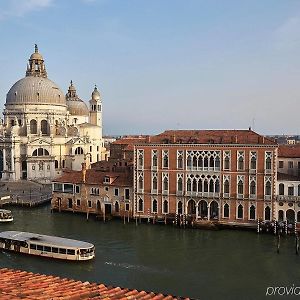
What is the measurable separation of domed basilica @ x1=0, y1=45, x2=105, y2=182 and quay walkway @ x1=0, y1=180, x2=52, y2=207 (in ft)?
9.74

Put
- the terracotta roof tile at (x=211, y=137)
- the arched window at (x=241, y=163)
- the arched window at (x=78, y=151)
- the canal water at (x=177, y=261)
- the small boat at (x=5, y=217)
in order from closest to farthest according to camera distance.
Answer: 1. the canal water at (x=177, y=261)
2. the arched window at (x=241, y=163)
3. the terracotta roof tile at (x=211, y=137)
4. the small boat at (x=5, y=217)
5. the arched window at (x=78, y=151)

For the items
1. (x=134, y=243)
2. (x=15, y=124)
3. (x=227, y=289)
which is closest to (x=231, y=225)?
(x=134, y=243)

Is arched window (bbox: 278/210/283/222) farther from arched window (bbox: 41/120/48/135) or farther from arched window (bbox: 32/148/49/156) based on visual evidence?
arched window (bbox: 41/120/48/135)

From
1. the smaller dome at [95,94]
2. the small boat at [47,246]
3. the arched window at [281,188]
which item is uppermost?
the smaller dome at [95,94]

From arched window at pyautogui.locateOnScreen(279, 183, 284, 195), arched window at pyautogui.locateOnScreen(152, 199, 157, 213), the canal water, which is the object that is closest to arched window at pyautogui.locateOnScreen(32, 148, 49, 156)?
the canal water

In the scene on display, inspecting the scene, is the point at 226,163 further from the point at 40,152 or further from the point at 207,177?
the point at 40,152

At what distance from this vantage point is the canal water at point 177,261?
20.9 metres

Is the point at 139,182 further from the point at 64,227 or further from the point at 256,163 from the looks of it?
the point at 256,163

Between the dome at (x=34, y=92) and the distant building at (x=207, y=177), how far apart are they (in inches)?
1235

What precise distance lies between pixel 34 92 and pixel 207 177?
37.0 metres

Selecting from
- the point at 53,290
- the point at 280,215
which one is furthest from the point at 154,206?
the point at 53,290

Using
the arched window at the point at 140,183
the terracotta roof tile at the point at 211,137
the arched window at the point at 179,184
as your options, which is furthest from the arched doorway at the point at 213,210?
the arched window at the point at 140,183

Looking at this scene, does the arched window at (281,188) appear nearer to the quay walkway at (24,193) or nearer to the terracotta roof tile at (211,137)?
the terracotta roof tile at (211,137)

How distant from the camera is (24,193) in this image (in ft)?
155
